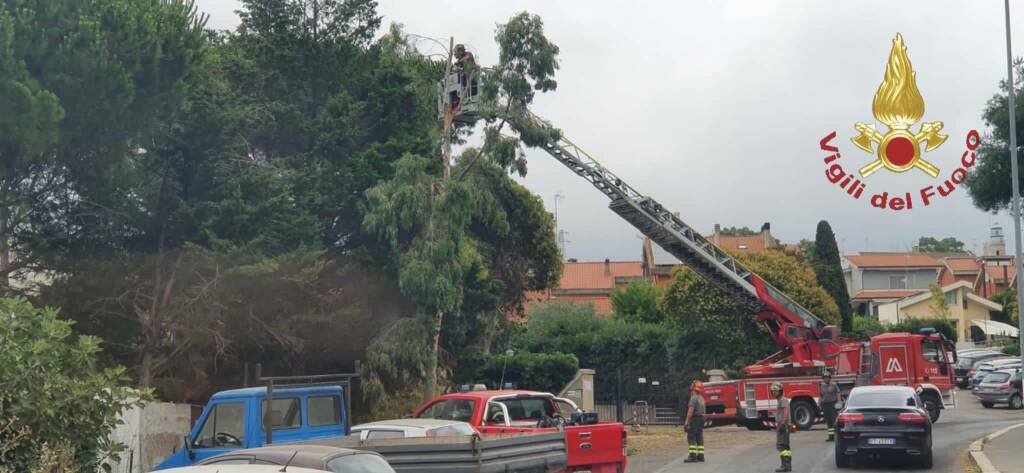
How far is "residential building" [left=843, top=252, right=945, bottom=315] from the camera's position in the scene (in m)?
80.8

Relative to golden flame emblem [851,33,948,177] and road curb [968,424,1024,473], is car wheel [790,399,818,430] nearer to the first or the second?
road curb [968,424,1024,473]

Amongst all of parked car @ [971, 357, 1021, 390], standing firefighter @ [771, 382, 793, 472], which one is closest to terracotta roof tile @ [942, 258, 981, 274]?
parked car @ [971, 357, 1021, 390]

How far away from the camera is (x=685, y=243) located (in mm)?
31906

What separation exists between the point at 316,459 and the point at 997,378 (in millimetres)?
36504

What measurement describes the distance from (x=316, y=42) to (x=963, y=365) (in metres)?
37.8

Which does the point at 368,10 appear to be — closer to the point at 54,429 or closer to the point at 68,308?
the point at 68,308

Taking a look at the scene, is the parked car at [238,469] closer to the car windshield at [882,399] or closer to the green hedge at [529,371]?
the car windshield at [882,399]

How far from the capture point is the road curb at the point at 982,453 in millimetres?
18064

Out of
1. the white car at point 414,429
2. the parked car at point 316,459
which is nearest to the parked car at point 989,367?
the white car at point 414,429

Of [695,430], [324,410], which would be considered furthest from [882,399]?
[324,410]

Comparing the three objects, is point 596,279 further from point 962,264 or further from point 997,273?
point 997,273

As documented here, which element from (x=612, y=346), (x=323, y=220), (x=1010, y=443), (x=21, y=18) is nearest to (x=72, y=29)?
(x=21, y=18)

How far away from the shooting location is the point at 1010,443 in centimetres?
2233

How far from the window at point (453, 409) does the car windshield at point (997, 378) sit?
93.2 feet
